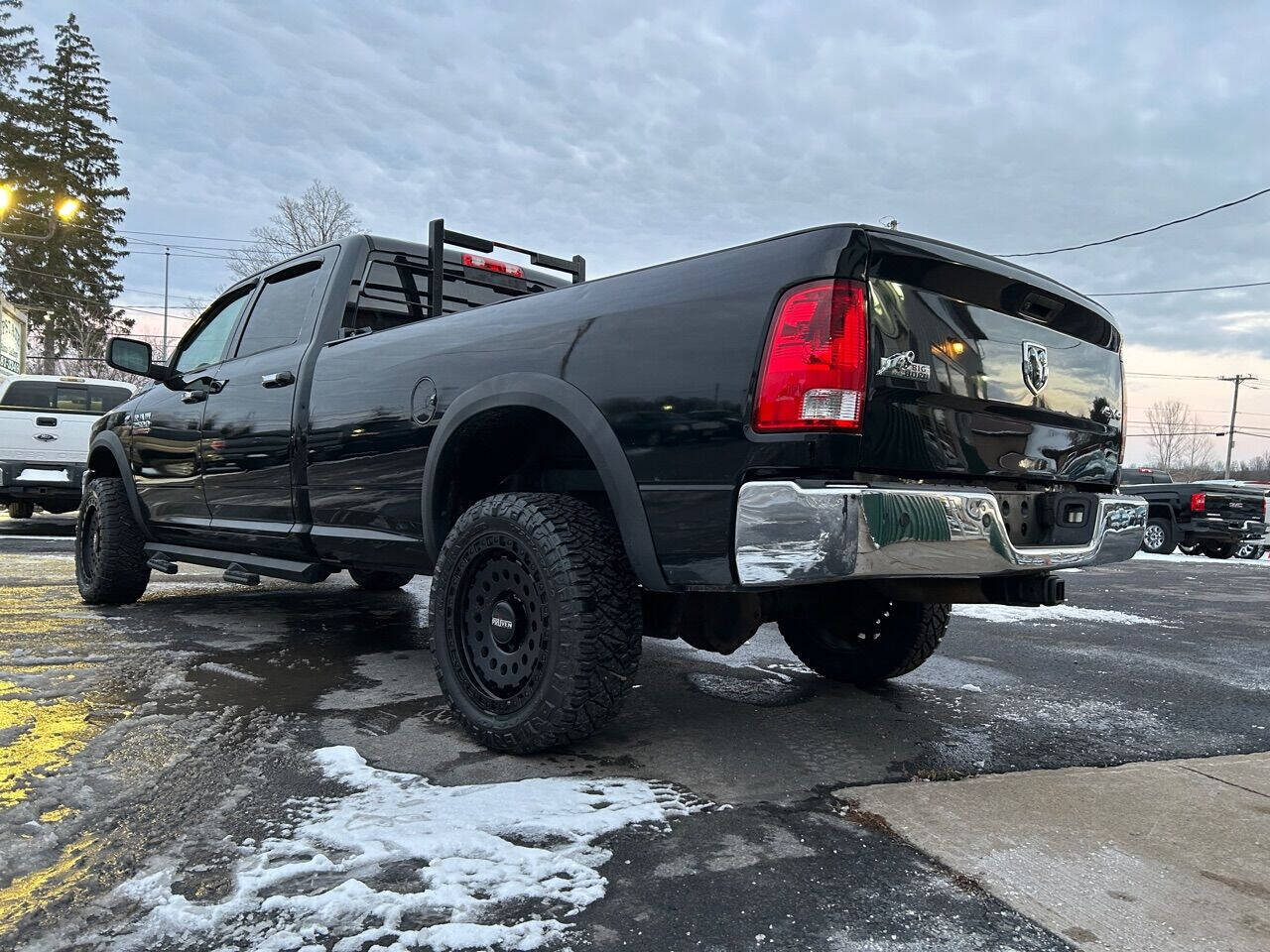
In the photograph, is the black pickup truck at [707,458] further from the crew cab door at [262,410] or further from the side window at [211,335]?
the side window at [211,335]

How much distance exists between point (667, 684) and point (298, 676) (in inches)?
62.3

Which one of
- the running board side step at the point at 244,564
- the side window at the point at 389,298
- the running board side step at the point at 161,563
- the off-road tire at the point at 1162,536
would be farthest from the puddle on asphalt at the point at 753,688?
the off-road tire at the point at 1162,536

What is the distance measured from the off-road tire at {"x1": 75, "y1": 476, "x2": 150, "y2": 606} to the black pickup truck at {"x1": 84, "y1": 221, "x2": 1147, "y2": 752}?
6.06ft

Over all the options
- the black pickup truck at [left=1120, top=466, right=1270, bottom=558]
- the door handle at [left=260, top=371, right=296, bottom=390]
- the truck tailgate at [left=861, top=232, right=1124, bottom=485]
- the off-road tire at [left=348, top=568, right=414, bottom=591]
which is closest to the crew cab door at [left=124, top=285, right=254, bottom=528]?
the door handle at [left=260, top=371, right=296, bottom=390]

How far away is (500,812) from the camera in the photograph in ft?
7.34

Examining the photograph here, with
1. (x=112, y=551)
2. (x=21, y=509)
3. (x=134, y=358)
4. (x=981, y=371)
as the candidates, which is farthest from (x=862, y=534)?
(x=21, y=509)

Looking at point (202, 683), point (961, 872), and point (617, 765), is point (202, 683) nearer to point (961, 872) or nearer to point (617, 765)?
point (617, 765)

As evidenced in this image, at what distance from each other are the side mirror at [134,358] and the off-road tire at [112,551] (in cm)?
84

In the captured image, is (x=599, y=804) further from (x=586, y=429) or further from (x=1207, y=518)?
(x=1207, y=518)

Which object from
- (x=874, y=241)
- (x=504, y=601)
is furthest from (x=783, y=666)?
(x=874, y=241)

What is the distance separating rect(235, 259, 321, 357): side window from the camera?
14.1 ft

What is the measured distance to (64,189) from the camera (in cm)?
4184

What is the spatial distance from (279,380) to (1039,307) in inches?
124

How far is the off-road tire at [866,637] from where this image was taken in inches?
140
